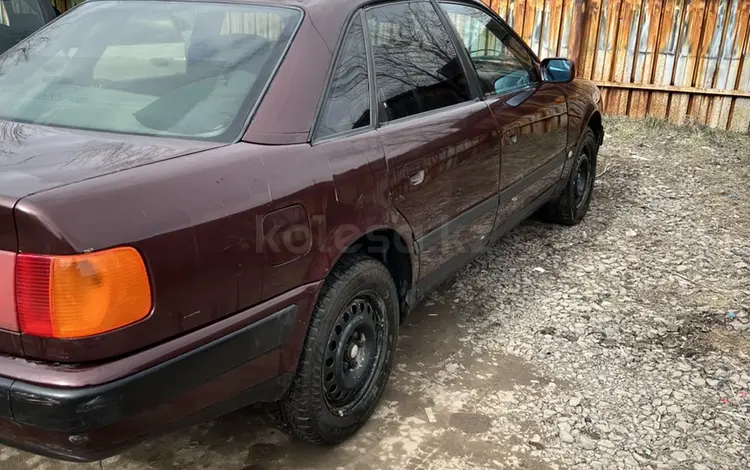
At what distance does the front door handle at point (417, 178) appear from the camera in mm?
2843

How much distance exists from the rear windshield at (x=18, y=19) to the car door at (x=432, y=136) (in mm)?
4816

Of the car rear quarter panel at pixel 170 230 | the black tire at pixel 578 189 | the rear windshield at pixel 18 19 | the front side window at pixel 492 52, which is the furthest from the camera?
the rear windshield at pixel 18 19

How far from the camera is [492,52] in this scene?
398cm

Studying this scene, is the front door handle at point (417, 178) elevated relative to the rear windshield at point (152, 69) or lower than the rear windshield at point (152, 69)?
lower

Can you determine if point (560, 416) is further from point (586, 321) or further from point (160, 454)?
point (160, 454)

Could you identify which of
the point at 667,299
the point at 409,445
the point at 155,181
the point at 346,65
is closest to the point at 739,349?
the point at 667,299

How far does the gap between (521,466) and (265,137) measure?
1.64 meters

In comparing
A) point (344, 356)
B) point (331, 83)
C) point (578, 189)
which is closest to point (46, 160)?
point (331, 83)

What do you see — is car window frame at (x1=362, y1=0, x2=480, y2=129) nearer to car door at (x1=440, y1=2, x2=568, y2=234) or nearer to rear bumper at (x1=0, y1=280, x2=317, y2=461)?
car door at (x1=440, y1=2, x2=568, y2=234)

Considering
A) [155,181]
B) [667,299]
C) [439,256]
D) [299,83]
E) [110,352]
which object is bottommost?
[667,299]

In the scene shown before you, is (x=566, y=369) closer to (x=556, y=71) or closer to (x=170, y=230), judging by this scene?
(x=556, y=71)

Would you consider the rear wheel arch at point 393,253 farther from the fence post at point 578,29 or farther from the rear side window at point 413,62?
the fence post at point 578,29

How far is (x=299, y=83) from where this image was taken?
2.40 meters

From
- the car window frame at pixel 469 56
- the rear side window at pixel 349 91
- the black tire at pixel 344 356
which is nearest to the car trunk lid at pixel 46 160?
the rear side window at pixel 349 91
